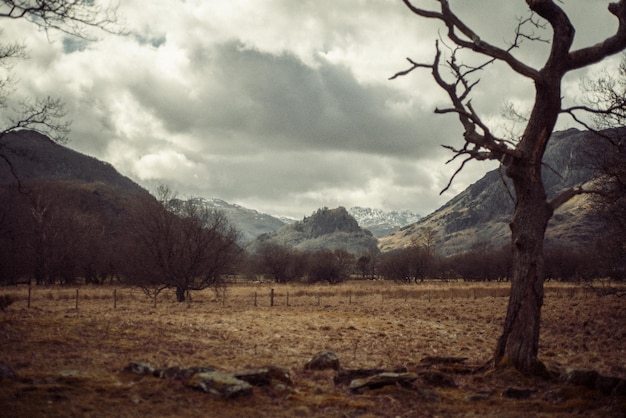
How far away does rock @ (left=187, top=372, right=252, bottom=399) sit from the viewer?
793 cm

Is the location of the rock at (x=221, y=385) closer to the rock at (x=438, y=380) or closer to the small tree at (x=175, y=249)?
the rock at (x=438, y=380)

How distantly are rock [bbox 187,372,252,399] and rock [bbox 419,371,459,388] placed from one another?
412cm

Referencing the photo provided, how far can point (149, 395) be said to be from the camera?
770 centimetres

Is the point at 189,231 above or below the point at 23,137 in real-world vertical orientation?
below

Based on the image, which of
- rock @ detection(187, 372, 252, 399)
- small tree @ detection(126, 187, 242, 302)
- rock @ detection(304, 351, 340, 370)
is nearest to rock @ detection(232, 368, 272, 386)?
rock @ detection(187, 372, 252, 399)

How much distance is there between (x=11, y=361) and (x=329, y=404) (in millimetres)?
7306

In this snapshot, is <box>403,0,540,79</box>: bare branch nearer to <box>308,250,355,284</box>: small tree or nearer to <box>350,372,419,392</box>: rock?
<box>350,372,419,392</box>: rock

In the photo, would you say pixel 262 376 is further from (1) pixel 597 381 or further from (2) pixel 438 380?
(1) pixel 597 381

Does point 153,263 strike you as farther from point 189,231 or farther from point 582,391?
point 582,391

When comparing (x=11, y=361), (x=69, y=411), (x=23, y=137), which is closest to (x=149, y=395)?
(x=69, y=411)

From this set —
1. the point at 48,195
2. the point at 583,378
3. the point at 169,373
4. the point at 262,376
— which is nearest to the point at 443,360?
the point at 583,378

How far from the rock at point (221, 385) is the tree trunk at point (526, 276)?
239 inches

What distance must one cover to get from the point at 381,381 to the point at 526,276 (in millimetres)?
4211

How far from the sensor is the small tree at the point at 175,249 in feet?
117
